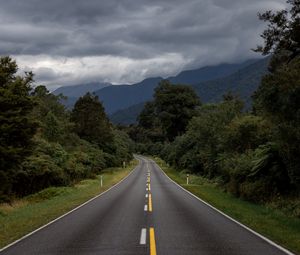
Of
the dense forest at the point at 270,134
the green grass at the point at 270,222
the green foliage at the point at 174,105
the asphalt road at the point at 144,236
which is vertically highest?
the green foliage at the point at 174,105

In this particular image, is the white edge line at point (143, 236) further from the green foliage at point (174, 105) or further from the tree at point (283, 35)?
the green foliage at point (174, 105)

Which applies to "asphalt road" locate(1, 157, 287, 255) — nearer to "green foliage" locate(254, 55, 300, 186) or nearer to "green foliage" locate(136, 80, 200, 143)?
"green foliage" locate(254, 55, 300, 186)

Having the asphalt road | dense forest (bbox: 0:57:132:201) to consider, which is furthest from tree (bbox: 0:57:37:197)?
the asphalt road

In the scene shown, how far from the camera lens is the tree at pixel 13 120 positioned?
30.6 metres

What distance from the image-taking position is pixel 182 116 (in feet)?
356

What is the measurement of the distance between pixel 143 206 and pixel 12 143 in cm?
1366

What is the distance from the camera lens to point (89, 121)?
249ft

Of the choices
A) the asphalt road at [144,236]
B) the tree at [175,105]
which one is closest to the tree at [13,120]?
the asphalt road at [144,236]

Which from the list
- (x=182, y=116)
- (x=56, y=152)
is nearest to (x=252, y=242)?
(x=56, y=152)

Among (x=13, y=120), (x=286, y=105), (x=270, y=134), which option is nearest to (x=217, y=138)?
(x=270, y=134)

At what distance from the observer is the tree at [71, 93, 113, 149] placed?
75.2 m

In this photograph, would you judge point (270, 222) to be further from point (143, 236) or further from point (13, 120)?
point (13, 120)

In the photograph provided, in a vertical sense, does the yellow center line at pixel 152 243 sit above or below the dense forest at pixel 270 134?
below

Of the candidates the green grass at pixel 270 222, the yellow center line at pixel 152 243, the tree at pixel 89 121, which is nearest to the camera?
the yellow center line at pixel 152 243
